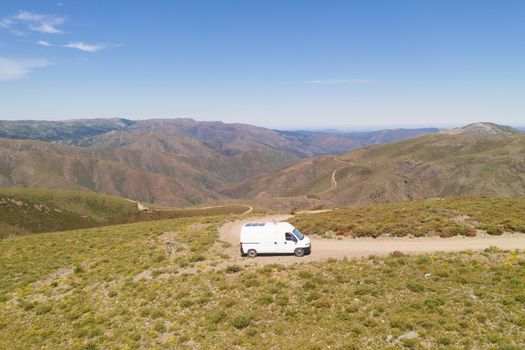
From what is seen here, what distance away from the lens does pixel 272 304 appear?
2014cm

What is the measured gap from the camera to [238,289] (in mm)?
22391

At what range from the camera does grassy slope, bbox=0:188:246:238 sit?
406 ft

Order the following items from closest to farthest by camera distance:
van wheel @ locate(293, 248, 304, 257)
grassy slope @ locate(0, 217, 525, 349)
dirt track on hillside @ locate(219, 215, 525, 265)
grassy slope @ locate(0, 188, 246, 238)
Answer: grassy slope @ locate(0, 217, 525, 349) < dirt track on hillside @ locate(219, 215, 525, 265) < van wheel @ locate(293, 248, 304, 257) < grassy slope @ locate(0, 188, 246, 238)

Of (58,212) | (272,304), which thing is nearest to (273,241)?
(272,304)

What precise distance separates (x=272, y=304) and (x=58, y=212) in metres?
163

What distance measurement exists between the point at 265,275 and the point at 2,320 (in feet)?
62.2

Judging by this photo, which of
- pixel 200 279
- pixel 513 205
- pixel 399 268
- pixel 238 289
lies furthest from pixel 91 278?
pixel 513 205

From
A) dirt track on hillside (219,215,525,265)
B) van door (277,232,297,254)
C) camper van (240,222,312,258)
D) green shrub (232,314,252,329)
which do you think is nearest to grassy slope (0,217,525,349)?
green shrub (232,314,252,329)

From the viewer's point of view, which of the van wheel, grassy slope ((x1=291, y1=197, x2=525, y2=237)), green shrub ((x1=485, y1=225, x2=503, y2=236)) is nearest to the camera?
the van wheel

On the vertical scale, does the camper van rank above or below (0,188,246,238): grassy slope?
above

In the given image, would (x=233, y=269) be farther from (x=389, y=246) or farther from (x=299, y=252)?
(x=389, y=246)

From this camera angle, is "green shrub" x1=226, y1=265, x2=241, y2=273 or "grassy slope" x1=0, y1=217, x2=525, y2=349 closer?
"grassy slope" x1=0, y1=217, x2=525, y2=349

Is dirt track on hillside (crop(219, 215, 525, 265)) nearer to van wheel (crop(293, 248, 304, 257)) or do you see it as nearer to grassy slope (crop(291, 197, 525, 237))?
van wheel (crop(293, 248, 304, 257))

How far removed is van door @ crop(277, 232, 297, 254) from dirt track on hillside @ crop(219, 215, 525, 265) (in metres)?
0.72
